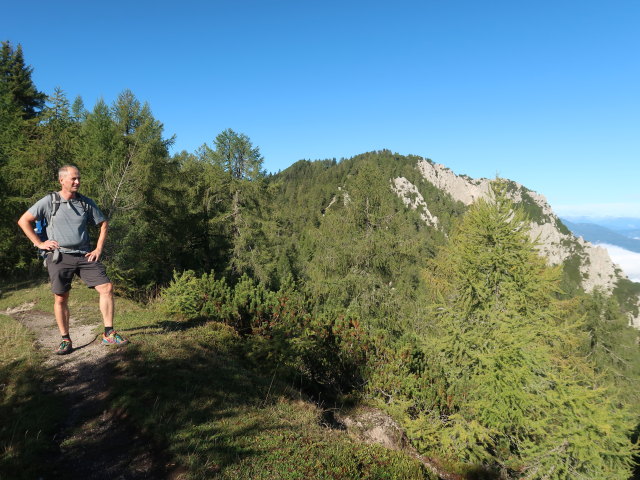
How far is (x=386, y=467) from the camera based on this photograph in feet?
12.8

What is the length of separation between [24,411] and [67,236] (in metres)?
2.49

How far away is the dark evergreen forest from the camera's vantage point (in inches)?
311

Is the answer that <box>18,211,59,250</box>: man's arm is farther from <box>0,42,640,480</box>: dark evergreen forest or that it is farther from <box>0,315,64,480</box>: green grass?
<box>0,42,640,480</box>: dark evergreen forest

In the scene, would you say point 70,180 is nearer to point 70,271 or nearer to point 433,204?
point 70,271

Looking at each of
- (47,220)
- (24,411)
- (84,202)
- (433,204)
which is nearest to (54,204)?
(47,220)

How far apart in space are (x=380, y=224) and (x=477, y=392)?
35.7 ft

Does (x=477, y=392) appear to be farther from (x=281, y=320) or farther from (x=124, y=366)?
(x=124, y=366)

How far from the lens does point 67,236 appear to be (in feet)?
16.7

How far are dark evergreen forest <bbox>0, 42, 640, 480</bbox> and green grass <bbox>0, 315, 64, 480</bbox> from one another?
394 centimetres

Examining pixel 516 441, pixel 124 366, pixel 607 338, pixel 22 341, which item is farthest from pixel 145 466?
pixel 607 338

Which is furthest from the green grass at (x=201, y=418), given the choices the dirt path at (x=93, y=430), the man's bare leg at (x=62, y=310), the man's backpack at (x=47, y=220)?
the man's backpack at (x=47, y=220)

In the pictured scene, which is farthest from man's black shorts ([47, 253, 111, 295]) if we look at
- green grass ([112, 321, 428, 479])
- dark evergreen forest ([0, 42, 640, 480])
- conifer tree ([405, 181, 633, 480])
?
conifer tree ([405, 181, 633, 480])

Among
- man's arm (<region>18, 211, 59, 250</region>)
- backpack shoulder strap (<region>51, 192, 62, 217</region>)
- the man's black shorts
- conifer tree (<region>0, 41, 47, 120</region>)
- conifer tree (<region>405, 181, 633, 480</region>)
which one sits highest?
conifer tree (<region>0, 41, 47, 120</region>)

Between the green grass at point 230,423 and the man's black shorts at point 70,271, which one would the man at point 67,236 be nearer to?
the man's black shorts at point 70,271
